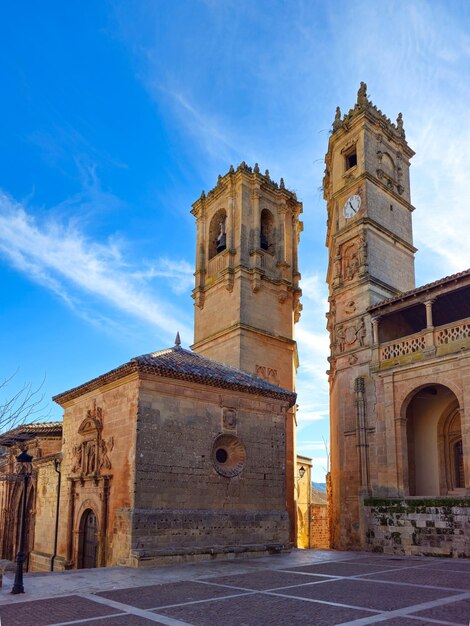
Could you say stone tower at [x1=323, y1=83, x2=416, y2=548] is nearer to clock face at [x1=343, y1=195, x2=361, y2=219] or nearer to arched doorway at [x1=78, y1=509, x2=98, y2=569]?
clock face at [x1=343, y1=195, x2=361, y2=219]

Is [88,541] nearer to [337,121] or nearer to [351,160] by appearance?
[351,160]

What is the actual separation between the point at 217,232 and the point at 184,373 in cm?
1616

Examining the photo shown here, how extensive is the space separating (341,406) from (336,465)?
2714 millimetres

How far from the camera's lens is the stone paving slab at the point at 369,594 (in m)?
8.91

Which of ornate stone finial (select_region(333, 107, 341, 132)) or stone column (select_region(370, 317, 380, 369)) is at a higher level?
ornate stone finial (select_region(333, 107, 341, 132))

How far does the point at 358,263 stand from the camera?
78.9 ft

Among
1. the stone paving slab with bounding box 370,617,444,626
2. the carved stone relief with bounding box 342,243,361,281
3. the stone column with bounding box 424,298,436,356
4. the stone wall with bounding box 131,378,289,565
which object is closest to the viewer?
the stone paving slab with bounding box 370,617,444,626

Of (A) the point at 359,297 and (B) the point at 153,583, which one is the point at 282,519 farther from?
(A) the point at 359,297

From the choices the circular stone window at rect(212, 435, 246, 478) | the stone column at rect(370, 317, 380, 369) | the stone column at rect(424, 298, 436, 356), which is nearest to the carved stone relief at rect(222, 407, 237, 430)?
the circular stone window at rect(212, 435, 246, 478)

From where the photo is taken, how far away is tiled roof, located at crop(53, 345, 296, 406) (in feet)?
51.5

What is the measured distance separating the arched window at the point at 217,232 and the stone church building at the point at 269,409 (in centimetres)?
12

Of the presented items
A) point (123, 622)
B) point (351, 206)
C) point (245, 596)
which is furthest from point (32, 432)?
point (123, 622)

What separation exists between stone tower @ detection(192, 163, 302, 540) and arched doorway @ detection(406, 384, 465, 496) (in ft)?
21.4

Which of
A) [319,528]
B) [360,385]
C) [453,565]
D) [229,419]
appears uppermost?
[360,385]
